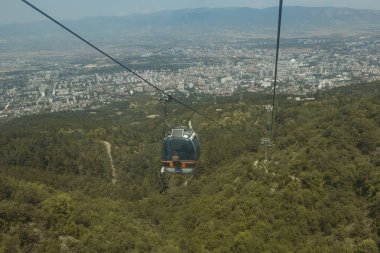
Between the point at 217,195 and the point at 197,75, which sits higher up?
the point at 217,195

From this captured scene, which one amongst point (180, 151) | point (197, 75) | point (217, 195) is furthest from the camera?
point (197, 75)

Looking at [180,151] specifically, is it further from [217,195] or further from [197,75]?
[197,75]

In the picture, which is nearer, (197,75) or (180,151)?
(180,151)

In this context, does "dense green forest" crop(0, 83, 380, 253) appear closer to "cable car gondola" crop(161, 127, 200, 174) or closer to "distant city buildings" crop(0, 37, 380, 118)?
"cable car gondola" crop(161, 127, 200, 174)

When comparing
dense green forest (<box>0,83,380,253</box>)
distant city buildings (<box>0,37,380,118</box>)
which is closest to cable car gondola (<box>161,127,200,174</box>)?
dense green forest (<box>0,83,380,253</box>)

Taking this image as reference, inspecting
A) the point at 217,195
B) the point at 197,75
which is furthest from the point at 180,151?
the point at 197,75
